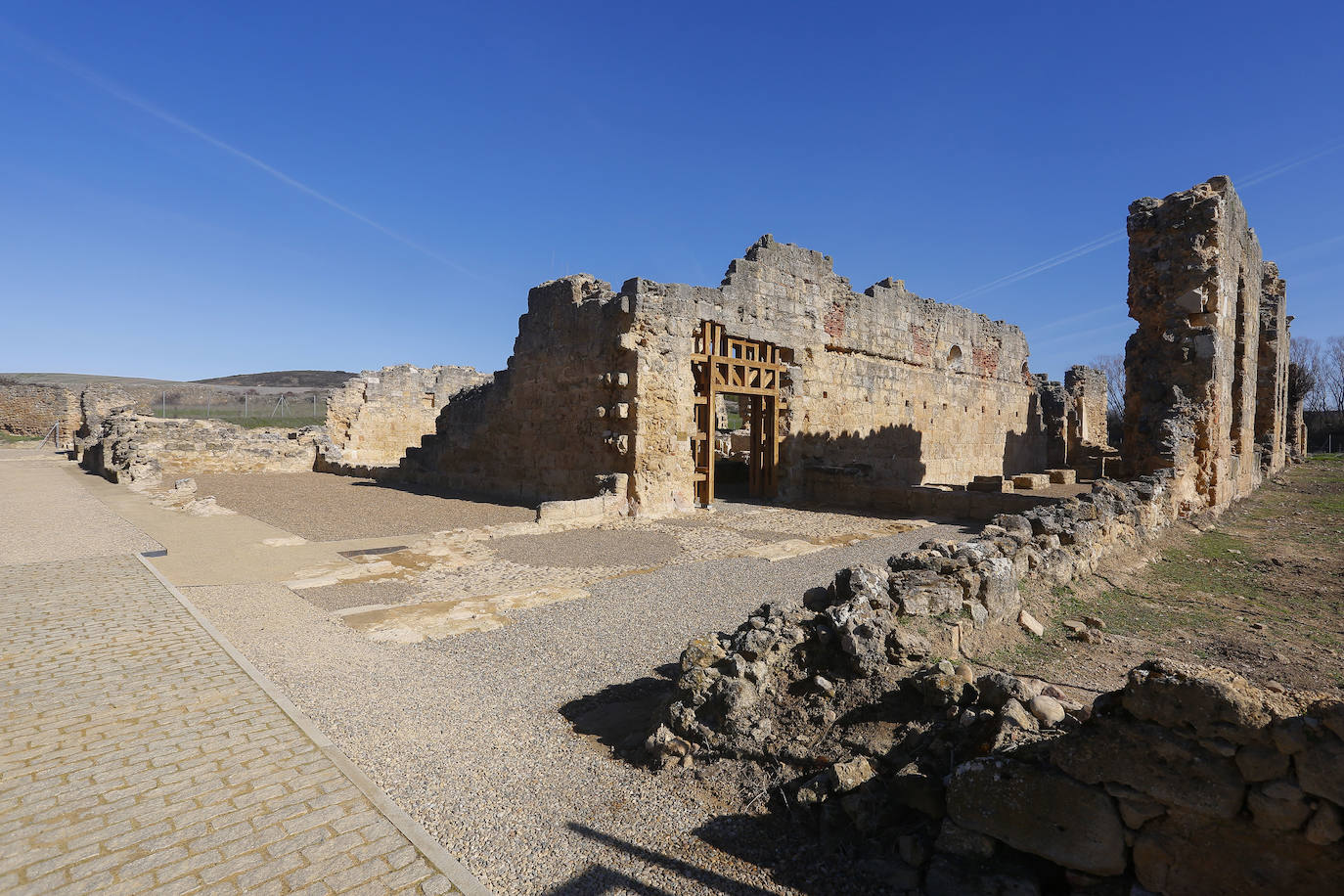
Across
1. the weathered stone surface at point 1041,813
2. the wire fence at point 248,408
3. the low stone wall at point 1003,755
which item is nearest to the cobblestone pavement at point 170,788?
the low stone wall at point 1003,755

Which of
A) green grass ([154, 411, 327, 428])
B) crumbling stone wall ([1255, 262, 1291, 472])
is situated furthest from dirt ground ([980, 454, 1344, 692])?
green grass ([154, 411, 327, 428])

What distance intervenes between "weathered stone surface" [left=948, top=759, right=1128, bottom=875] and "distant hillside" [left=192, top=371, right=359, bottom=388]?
7125 cm

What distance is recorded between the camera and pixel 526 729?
4211mm

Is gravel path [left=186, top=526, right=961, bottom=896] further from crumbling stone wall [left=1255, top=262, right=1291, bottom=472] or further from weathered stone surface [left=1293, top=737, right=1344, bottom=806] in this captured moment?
crumbling stone wall [left=1255, top=262, right=1291, bottom=472]

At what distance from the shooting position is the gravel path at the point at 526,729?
2936mm

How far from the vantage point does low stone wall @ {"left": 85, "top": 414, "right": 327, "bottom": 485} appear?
19953 millimetres

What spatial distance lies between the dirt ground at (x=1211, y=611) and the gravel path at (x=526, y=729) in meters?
2.66

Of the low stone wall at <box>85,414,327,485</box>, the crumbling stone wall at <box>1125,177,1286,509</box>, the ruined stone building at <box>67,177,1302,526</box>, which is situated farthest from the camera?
the low stone wall at <box>85,414,327,485</box>

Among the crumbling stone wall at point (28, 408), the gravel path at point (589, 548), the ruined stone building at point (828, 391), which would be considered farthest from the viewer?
the crumbling stone wall at point (28, 408)

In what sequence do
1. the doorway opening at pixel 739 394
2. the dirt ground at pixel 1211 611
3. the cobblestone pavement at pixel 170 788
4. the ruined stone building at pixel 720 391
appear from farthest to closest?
the doorway opening at pixel 739 394
the ruined stone building at pixel 720 391
the dirt ground at pixel 1211 611
the cobblestone pavement at pixel 170 788

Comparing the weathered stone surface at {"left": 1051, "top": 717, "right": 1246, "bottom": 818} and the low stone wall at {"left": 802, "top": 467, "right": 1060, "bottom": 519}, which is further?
the low stone wall at {"left": 802, "top": 467, "right": 1060, "bottom": 519}

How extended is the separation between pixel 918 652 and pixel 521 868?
2.62 meters

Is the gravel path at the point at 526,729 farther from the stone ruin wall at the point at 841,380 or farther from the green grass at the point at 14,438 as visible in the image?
the green grass at the point at 14,438

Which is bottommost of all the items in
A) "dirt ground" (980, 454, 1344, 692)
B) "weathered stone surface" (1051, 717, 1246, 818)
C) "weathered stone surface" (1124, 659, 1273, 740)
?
"dirt ground" (980, 454, 1344, 692)
